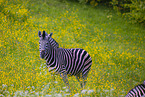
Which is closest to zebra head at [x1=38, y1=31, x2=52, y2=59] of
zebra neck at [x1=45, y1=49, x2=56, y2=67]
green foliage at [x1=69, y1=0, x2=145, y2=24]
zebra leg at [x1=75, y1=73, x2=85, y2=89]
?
zebra neck at [x1=45, y1=49, x2=56, y2=67]

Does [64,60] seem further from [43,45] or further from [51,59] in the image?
[43,45]

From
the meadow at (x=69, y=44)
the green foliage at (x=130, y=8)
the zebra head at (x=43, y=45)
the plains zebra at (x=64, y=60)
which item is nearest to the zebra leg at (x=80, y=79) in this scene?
the plains zebra at (x=64, y=60)

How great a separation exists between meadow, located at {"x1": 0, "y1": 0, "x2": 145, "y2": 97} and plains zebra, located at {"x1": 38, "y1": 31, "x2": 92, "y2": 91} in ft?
1.77

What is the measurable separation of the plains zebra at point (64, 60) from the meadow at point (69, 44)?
1.77 feet

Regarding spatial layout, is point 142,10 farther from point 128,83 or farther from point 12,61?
point 12,61

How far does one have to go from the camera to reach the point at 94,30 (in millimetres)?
16109

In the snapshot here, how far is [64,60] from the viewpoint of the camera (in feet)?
24.9

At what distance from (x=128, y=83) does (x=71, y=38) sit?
20.4 feet

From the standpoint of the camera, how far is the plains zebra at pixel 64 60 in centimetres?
674

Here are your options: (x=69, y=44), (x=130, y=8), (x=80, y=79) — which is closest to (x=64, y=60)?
(x=80, y=79)

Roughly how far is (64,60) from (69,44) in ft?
18.2

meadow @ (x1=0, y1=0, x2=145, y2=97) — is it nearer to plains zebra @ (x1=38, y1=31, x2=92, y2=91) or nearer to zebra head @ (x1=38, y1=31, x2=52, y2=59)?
plains zebra @ (x1=38, y1=31, x2=92, y2=91)

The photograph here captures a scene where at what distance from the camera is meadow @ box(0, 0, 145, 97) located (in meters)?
7.32

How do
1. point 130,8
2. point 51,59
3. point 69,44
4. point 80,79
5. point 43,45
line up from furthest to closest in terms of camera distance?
point 130,8 < point 69,44 < point 80,79 < point 51,59 < point 43,45
